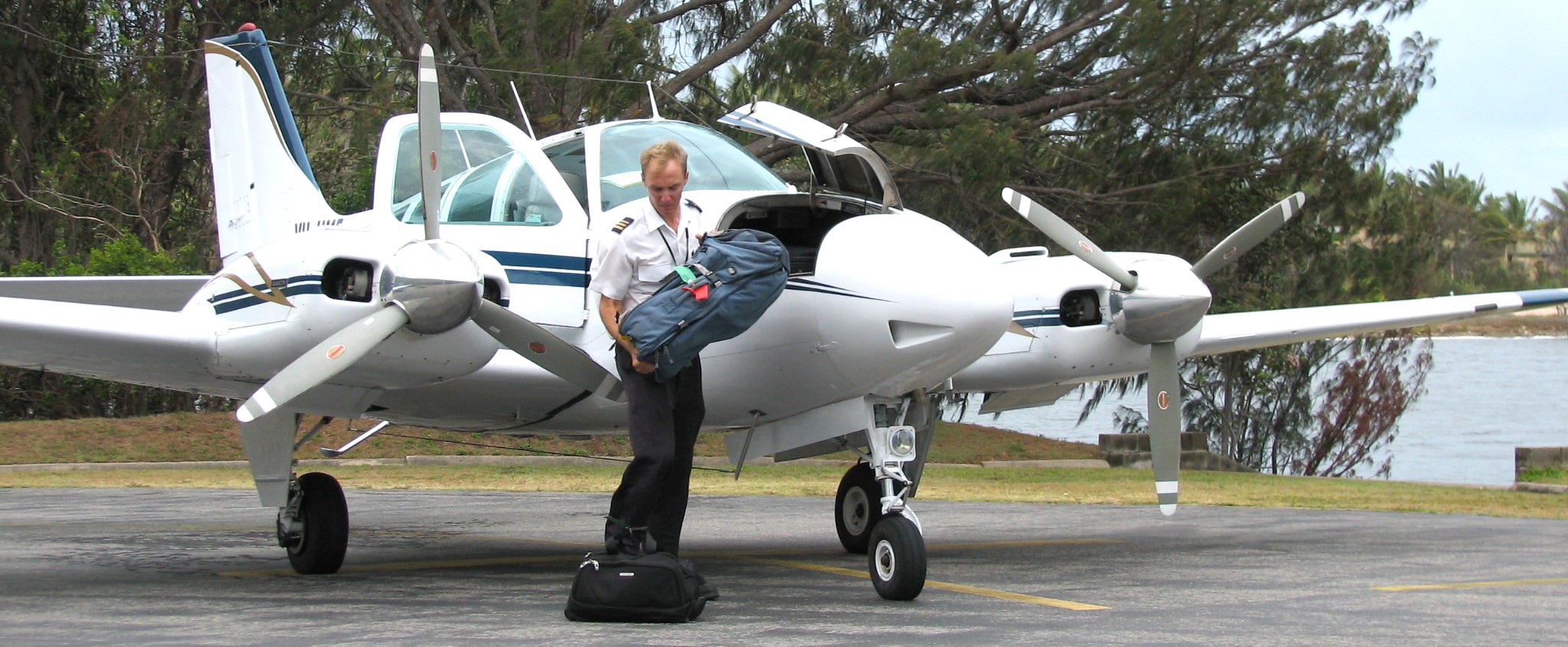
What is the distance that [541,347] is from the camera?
6953mm

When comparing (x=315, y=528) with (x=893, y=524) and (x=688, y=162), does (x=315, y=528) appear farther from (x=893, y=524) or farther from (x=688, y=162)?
(x=893, y=524)

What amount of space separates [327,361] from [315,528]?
6.35ft

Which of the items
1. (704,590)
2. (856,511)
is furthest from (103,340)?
(856,511)

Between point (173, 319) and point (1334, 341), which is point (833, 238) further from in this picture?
point (1334, 341)

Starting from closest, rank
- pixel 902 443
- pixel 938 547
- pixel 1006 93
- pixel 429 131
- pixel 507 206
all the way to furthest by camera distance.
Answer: pixel 902 443
pixel 429 131
pixel 507 206
pixel 938 547
pixel 1006 93

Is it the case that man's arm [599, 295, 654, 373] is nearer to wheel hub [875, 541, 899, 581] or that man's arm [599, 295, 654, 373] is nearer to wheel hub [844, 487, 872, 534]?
wheel hub [875, 541, 899, 581]

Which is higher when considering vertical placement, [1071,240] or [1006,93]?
[1006,93]

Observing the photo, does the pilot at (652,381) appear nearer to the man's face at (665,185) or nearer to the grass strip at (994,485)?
the man's face at (665,185)

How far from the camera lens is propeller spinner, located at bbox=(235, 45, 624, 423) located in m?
6.69

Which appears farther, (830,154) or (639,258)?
(830,154)

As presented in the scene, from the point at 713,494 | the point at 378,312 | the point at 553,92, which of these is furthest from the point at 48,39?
the point at 378,312

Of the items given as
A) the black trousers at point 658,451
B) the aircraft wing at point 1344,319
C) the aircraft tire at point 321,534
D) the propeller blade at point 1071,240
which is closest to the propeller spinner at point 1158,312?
the propeller blade at point 1071,240

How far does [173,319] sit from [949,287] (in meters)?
4.15

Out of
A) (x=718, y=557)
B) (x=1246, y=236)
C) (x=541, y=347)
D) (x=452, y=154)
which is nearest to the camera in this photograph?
(x=541, y=347)
